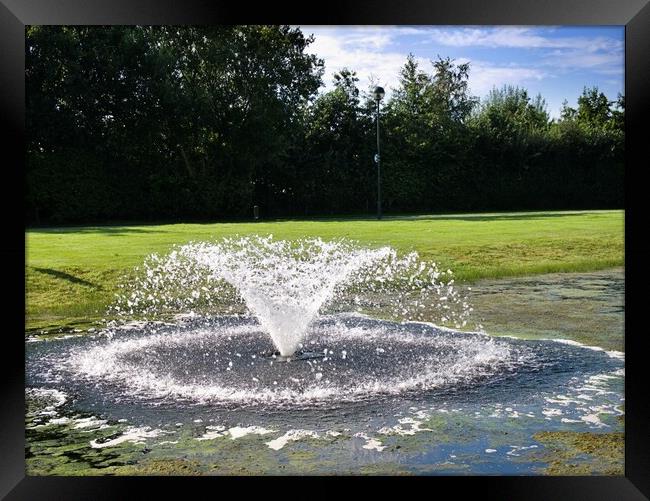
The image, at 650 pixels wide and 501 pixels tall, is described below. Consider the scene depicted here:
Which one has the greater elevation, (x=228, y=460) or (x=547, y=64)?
(x=547, y=64)

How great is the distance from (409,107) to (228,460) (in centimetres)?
1440

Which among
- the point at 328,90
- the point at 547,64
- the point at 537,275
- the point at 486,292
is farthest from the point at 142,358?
the point at 547,64

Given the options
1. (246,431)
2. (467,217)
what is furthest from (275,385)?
(467,217)

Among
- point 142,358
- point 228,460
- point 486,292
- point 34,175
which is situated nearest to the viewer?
point 228,460

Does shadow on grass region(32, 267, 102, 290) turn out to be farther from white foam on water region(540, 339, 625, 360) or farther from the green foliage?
white foam on water region(540, 339, 625, 360)

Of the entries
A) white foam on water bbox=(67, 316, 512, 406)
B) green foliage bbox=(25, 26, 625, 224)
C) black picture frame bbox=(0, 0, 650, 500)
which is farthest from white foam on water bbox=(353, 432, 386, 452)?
green foliage bbox=(25, 26, 625, 224)

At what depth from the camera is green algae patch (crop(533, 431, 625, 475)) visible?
13.0 ft

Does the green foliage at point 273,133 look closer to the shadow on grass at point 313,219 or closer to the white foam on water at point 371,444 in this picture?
the shadow on grass at point 313,219

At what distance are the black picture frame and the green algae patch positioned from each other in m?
0.40

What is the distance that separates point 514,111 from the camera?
19047 mm
